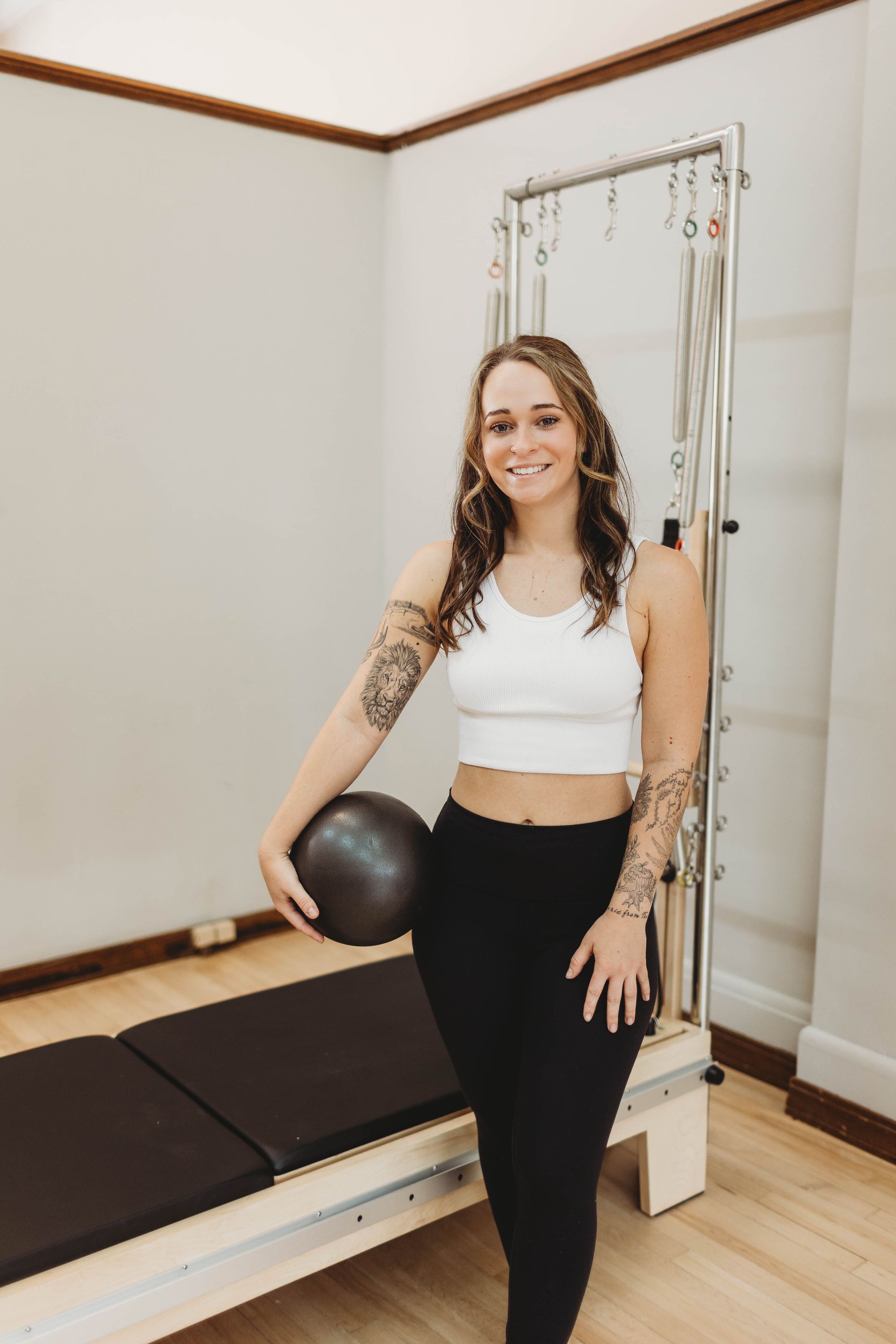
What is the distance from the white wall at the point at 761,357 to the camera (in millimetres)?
2475

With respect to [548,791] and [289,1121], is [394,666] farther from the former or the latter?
[289,1121]

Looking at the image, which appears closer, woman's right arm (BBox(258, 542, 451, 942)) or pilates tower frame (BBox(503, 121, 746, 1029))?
woman's right arm (BBox(258, 542, 451, 942))

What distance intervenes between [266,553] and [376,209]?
1.14m

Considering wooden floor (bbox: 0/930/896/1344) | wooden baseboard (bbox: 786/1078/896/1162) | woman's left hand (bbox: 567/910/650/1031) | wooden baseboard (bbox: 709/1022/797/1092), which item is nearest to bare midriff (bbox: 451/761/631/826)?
woman's left hand (bbox: 567/910/650/1031)

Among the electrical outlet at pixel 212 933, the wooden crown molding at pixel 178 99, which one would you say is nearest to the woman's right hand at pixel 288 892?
the electrical outlet at pixel 212 933

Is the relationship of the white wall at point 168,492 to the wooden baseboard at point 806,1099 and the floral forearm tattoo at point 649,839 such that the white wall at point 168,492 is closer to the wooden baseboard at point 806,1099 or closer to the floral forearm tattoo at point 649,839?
the wooden baseboard at point 806,1099

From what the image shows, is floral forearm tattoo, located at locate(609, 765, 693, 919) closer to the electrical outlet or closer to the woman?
the woman

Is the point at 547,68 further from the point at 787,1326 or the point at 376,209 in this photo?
the point at 787,1326

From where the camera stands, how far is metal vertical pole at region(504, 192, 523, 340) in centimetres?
248

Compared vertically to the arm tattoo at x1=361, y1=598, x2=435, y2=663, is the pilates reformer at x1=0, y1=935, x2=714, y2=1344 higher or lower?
lower

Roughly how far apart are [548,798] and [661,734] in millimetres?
182

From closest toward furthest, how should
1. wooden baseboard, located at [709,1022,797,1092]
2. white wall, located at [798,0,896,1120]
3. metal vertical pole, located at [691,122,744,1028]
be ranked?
metal vertical pole, located at [691,122,744,1028] → white wall, located at [798,0,896,1120] → wooden baseboard, located at [709,1022,797,1092]

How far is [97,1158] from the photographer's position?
5.55ft

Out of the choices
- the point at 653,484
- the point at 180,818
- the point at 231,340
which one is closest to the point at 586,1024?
the point at 653,484
